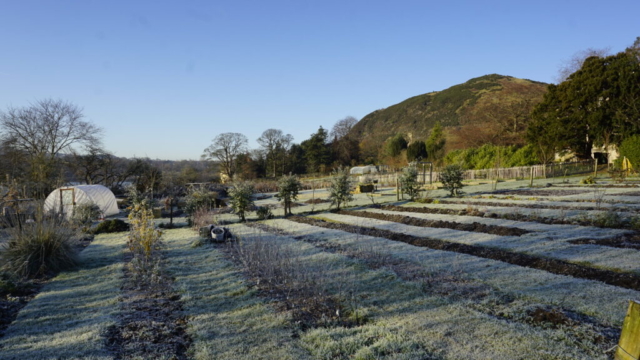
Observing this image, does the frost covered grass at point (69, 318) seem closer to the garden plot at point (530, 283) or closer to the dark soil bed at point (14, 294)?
the dark soil bed at point (14, 294)

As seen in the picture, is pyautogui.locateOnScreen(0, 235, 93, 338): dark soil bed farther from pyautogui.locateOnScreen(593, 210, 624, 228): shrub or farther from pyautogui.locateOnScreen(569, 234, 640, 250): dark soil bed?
pyautogui.locateOnScreen(593, 210, 624, 228): shrub

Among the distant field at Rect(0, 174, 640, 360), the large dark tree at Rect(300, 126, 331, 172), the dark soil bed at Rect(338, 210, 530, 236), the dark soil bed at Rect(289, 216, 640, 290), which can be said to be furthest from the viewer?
the large dark tree at Rect(300, 126, 331, 172)

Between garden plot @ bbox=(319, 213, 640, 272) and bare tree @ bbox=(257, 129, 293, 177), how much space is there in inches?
1815

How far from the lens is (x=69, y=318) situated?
505 centimetres

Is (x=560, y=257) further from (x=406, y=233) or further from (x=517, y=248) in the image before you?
(x=406, y=233)

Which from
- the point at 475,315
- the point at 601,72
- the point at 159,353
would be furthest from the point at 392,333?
the point at 601,72

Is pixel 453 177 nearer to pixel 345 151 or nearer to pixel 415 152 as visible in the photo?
pixel 415 152

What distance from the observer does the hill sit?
40.7 m

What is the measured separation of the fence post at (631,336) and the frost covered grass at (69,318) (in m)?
4.41

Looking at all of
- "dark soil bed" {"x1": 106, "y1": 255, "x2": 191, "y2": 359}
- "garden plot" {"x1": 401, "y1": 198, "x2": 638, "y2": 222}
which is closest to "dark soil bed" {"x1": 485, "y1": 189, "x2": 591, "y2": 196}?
"garden plot" {"x1": 401, "y1": 198, "x2": 638, "y2": 222}

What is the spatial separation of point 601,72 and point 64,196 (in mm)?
36022

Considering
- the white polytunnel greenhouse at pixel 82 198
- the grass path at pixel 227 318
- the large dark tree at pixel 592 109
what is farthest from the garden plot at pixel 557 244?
the large dark tree at pixel 592 109

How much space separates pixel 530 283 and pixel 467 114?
85.1 m

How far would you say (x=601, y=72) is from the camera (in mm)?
26625
